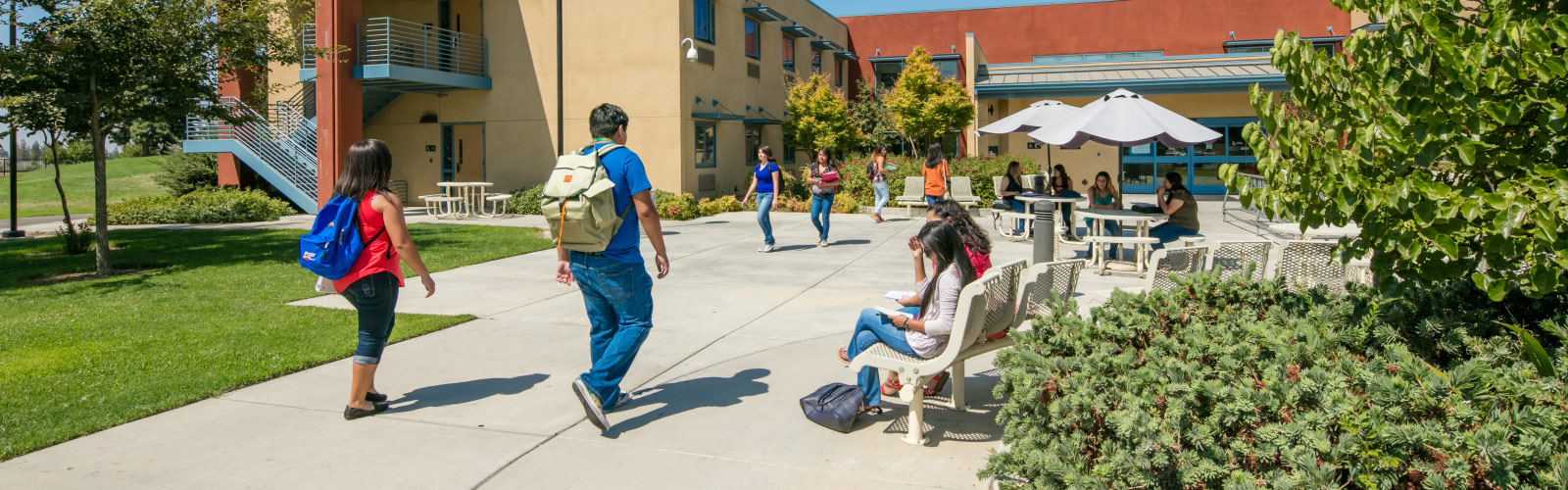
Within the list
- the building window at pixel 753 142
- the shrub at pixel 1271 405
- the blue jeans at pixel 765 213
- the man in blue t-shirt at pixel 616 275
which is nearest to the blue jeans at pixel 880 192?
the blue jeans at pixel 765 213

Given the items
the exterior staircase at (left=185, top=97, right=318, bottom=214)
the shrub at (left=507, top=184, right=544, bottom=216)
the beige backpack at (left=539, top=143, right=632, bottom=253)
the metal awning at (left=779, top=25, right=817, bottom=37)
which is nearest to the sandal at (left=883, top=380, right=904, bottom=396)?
the beige backpack at (left=539, top=143, right=632, bottom=253)

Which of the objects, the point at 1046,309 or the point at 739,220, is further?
the point at 739,220

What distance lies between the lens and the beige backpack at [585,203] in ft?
15.9

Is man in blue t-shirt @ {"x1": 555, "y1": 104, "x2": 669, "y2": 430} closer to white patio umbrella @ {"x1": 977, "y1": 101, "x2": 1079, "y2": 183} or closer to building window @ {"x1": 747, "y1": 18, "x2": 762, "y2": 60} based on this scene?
white patio umbrella @ {"x1": 977, "y1": 101, "x2": 1079, "y2": 183}

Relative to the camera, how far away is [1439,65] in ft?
9.31

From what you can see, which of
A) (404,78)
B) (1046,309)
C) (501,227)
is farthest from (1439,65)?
(404,78)

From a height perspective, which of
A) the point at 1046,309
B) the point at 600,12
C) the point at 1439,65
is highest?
the point at 600,12

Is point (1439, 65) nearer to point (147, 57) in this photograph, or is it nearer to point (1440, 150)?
point (1440, 150)

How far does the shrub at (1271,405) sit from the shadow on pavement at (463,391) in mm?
3153

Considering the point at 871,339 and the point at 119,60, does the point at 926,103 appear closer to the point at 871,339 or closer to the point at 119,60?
the point at 119,60

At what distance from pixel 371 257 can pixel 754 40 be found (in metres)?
21.5

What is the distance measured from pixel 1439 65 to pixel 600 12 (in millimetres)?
20435

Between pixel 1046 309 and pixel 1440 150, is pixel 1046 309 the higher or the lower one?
the lower one

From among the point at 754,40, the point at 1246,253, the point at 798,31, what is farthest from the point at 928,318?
the point at 798,31
